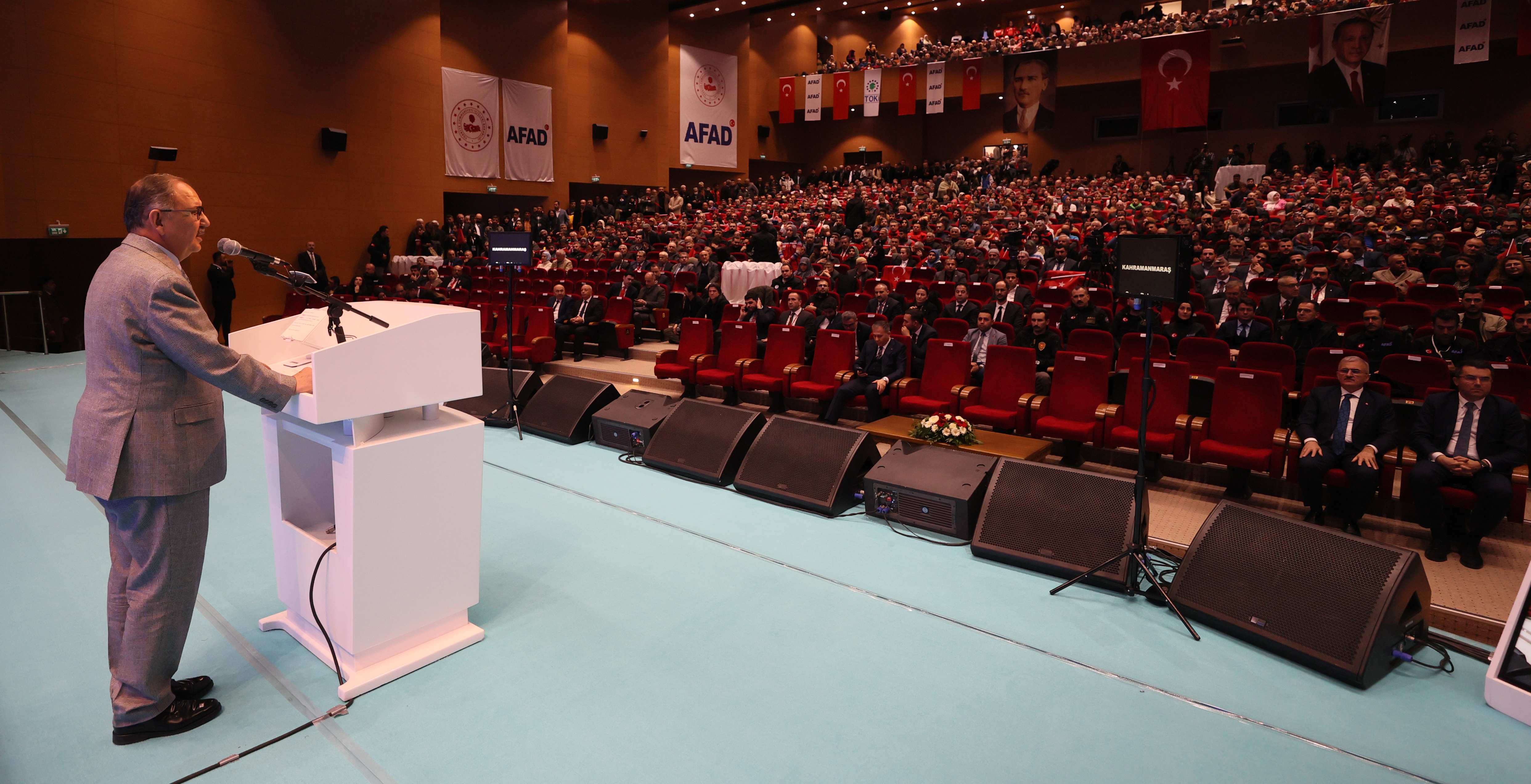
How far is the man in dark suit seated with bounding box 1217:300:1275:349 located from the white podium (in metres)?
5.76

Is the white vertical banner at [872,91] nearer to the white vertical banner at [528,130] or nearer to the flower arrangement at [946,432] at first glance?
the white vertical banner at [528,130]

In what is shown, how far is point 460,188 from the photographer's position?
62.3 feet

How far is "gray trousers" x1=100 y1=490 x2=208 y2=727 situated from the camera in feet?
8.09

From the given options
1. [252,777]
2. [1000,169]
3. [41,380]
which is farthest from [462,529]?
[1000,169]

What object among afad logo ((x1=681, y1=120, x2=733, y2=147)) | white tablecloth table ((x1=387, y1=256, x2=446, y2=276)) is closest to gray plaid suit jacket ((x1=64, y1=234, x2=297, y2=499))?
white tablecloth table ((x1=387, y1=256, x2=446, y2=276))

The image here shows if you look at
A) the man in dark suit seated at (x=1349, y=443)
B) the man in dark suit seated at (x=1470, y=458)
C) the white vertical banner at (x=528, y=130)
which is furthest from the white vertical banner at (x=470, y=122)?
the man in dark suit seated at (x=1470, y=458)

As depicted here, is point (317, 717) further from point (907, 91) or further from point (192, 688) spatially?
point (907, 91)

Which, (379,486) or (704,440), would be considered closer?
(379,486)

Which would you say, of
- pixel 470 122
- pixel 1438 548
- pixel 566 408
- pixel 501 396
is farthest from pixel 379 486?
pixel 470 122

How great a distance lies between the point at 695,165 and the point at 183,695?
2415 centimetres

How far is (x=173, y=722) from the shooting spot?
2625mm

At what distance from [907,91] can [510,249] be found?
20.4 meters

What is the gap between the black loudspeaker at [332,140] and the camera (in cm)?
1600

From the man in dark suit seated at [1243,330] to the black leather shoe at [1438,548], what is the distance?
7.52ft
